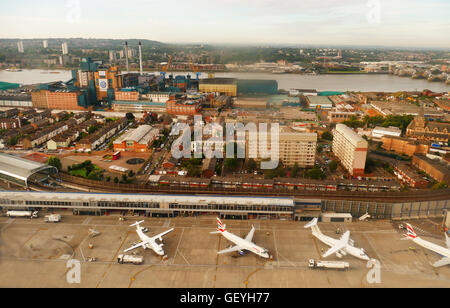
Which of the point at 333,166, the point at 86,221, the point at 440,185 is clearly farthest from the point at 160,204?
the point at 440,185

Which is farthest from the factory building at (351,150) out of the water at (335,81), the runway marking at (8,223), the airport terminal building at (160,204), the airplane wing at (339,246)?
the water at (335,81)

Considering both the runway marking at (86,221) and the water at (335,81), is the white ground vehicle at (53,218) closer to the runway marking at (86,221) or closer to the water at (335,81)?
the runway marking at (86,221)

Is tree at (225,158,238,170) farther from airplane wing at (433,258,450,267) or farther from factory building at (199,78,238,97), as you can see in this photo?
factory building at (199,78,238,97)

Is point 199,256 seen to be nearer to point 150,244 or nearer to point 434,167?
point 150,244

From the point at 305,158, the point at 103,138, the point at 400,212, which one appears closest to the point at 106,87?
the point at 103,138

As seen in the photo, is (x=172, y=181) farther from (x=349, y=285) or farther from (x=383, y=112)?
(x=383, y=112)

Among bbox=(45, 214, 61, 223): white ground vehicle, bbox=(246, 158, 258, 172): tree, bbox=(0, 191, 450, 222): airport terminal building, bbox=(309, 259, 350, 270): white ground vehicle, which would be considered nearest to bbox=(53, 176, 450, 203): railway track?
bbox=(0, 191, 450, 222): airport terminal building
